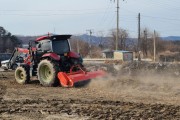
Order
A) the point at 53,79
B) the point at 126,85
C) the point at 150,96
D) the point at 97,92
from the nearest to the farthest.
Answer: the point at 150,96 → the point at 97,92 → the point at 126,85 → the point at 53,79

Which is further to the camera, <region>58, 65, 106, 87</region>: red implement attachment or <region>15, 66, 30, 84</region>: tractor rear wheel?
<region>15, 66, 30, 84</region>: tractor rear wheel

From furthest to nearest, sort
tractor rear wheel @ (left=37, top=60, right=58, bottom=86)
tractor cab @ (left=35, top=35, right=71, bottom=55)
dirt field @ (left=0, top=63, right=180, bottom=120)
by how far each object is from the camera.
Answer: tractor cab @ (left=35, top=35, right=71, bottom=55) < tractor rear wheel @ (left=37, top=60, right=58, bottom=86) < dirt field @ (left=0, top=63, right=180, bottom=120)

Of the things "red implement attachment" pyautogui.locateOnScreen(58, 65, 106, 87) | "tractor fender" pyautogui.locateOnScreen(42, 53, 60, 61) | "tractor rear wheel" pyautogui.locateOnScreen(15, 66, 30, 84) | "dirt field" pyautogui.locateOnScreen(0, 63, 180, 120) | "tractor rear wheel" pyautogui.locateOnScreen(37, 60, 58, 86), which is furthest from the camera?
"tractor rear wheel" pyautogui.locateOnScreen(15, 66, 30, 84)

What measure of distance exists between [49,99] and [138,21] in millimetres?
51232

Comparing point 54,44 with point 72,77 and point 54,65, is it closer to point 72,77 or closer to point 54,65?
point 54,65

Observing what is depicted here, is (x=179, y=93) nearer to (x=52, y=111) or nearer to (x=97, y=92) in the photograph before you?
(x=97, y=92)

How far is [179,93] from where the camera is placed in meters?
12.6

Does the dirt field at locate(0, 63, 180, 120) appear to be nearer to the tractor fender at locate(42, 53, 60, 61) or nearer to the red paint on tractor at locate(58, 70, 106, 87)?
the red paint on tractor at locate(58, 70, 106, 87)

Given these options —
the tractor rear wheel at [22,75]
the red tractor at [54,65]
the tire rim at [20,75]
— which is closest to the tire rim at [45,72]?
the red tractor at [54,65]

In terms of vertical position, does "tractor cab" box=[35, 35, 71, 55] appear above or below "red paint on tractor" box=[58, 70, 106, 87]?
above

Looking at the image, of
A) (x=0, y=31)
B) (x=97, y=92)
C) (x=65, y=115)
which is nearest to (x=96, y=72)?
(x=97, y=92)

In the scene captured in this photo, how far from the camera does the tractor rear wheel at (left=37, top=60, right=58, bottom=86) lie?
1645 centimetres

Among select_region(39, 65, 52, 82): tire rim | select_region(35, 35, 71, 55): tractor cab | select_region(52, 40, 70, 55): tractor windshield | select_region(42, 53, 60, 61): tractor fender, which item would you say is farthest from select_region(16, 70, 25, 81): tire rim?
select_region(52, 40, 70, 55): tractor windshield

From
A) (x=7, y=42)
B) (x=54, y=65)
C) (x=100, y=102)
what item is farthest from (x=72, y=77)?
(x=7, y=42)
